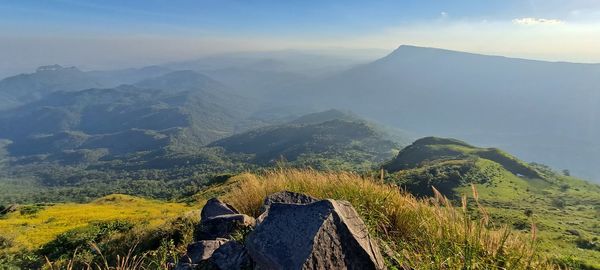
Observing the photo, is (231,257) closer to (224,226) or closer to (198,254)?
(198,254)

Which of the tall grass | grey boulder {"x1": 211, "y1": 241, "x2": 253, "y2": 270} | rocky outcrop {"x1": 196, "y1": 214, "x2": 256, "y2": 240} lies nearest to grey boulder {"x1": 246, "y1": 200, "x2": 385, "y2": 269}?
grey boulder {"x1": 211, "y1": 241, "x2": 253, "y2": 270}

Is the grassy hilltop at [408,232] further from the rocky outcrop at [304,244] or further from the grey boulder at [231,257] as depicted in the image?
the grey boulder at [231,257]

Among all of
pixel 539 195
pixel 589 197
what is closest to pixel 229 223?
pixel 539 195

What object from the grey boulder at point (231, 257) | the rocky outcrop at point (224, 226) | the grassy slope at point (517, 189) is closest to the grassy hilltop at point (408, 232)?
the rocky outcrop at point (224, 226)

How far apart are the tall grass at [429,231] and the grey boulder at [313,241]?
0.52 metres

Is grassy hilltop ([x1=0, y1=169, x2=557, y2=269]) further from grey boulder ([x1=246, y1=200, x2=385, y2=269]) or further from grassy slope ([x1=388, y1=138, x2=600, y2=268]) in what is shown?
grassy slope ([x1=388, y1=138, x2=600, y2=268])

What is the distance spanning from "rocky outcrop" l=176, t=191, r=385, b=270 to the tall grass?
1.66 feet

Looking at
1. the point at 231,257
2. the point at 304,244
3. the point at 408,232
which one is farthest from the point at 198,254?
the point at 408,232

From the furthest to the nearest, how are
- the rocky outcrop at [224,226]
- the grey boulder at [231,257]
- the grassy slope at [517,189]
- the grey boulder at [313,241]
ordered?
the grassy slope at [517,189], the rocky outcrop at [224,226], the grey boulder at [231,257], the grey boulder at [313,241]

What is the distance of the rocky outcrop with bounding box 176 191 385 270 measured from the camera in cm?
445

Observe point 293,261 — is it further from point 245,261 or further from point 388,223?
point 388,223

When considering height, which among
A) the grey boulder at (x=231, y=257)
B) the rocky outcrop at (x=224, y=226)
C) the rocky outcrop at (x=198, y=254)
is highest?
the grey boulder at (x=231, y=257)

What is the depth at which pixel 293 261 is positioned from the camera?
172 inches

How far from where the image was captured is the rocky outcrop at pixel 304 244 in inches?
175
